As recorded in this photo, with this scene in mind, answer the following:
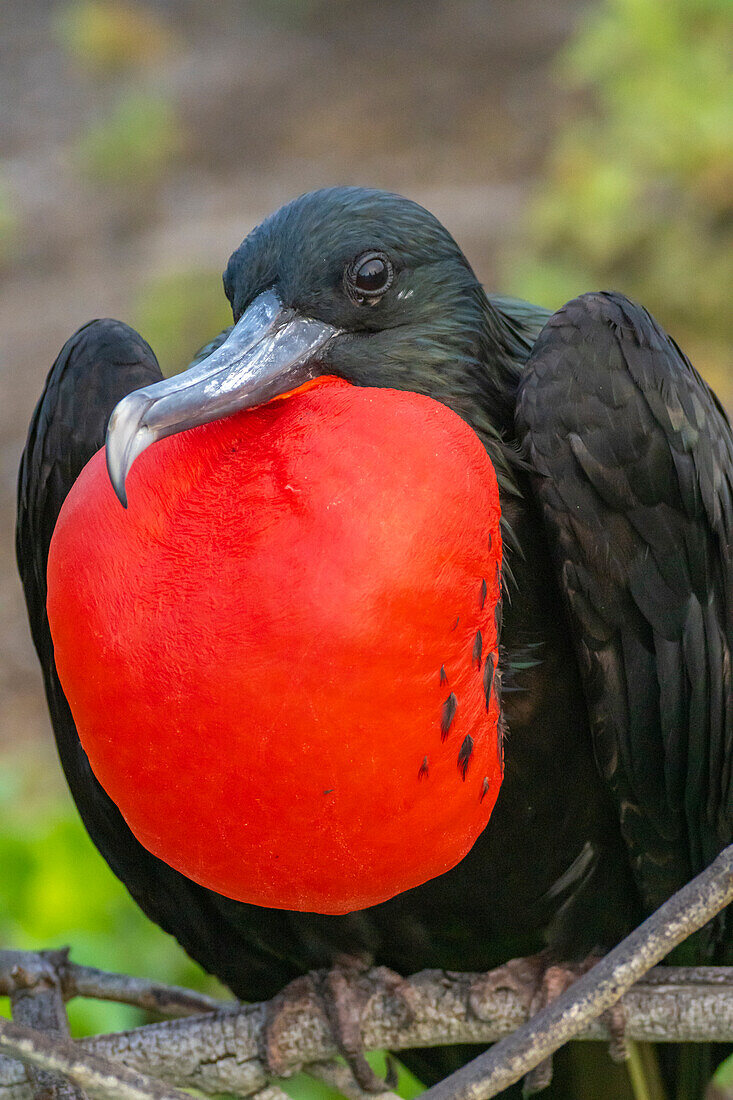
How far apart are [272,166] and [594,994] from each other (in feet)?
21.4

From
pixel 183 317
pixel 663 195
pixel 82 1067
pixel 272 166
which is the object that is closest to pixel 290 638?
pixel 82 1067

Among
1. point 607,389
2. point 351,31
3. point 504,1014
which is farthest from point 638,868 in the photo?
point 351,31

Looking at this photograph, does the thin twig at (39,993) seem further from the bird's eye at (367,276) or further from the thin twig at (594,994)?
the bird's eye at (367,276)

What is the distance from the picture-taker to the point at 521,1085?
6.88ft

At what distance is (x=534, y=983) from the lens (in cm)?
188

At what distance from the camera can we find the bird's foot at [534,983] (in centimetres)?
184

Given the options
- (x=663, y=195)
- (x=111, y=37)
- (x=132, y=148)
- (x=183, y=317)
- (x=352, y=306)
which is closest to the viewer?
(x=352, y=306)

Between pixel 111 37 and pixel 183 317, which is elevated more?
pixel 111 37

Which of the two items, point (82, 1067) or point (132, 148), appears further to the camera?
point (132, 148)


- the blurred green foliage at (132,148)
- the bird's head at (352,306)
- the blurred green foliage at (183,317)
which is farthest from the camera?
the blurred green foliage at (132,148)

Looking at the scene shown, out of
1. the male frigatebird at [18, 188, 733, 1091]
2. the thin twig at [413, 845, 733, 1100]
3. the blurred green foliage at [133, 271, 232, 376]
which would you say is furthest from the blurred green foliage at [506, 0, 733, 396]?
the thin twig at [413, 845, 733, 1100]

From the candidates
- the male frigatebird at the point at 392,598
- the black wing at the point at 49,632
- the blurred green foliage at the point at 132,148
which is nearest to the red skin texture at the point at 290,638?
the male frigatebird at the point at 392,598

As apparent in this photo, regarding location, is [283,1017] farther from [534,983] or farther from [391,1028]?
[534,983]

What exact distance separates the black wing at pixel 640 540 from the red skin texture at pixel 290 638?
231 millimetres
